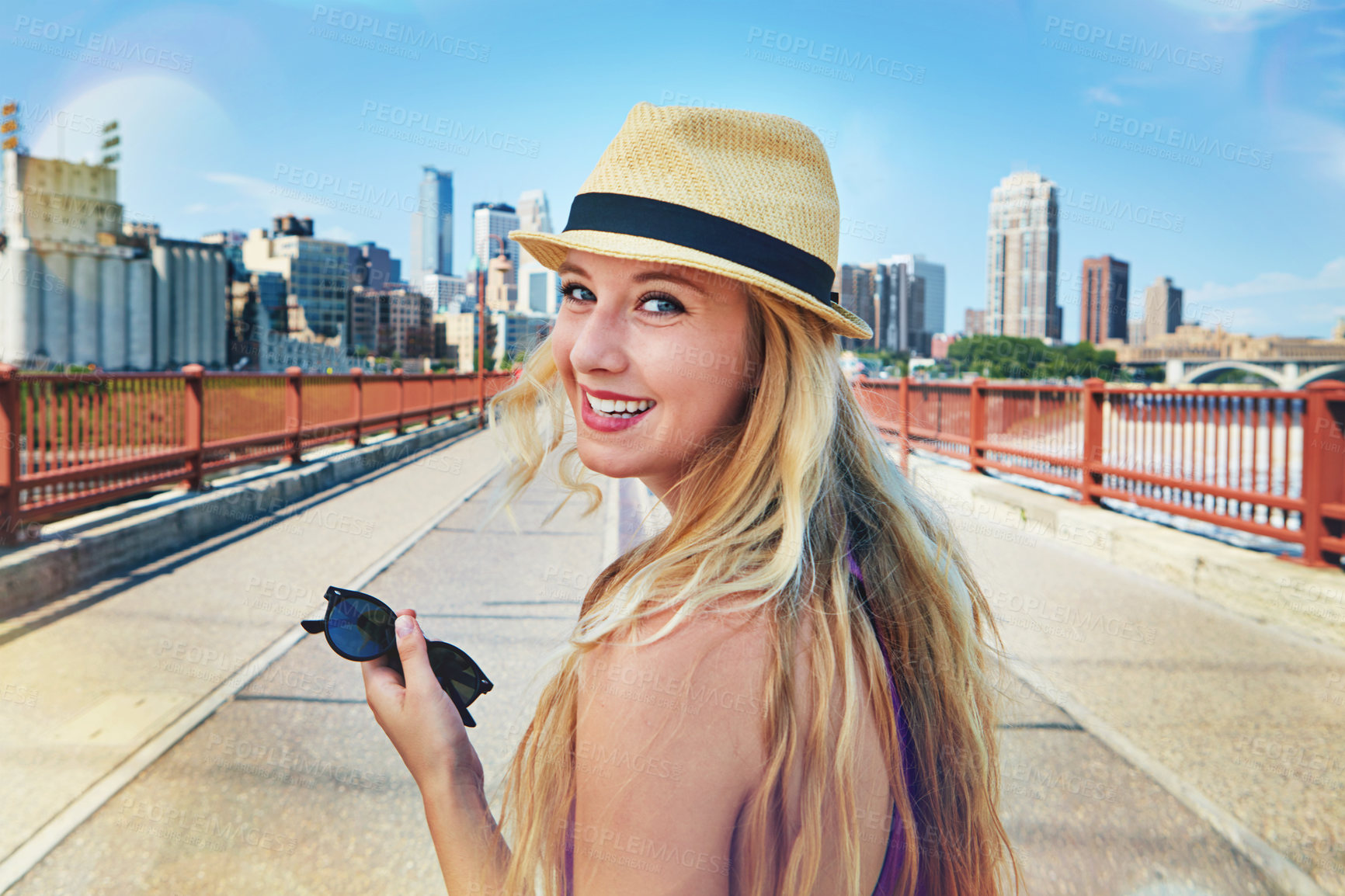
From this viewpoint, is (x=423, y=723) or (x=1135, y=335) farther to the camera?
(x=1135, y=335)

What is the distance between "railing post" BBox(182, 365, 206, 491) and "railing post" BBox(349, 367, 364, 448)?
5.52 meters

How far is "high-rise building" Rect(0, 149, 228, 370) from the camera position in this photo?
87750 mm

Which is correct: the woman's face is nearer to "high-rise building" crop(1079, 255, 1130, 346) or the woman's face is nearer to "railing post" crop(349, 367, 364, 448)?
"railing post" crop(349, 367, 364, 448)

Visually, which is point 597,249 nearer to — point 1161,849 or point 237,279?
point 1161,849

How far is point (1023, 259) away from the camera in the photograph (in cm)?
4731

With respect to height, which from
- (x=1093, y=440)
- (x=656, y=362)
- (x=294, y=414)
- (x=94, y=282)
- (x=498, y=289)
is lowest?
(x=1093, y=440)

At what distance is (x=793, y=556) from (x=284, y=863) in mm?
2486

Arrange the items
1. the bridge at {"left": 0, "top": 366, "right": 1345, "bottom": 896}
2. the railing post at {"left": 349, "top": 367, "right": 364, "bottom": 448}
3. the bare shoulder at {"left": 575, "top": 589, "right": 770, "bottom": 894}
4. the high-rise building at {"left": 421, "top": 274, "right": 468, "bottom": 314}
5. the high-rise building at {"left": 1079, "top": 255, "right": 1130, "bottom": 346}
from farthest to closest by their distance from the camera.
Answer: the high-rise building at {"left": 421, "top": 274, "right": 468, "bottom": 314}
the high-rise building at {"left": 1079, "top": 255, "right": 1130, "bottom": 346}
the railing post at {"left": 349, "top": 367, "right": 364, "bottom": 448}
the bridge at {"left": 0, "top": 366, "right": 1345, "bottom": 896}
the bare shoulder at {"left": 575, "top": 589, "right": 770, "bottom": 894}

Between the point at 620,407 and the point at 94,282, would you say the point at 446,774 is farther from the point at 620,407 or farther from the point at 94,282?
the point at 94,282

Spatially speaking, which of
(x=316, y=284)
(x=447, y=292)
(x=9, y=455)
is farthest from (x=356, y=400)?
(x=316, y=284)

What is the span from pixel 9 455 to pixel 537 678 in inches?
259

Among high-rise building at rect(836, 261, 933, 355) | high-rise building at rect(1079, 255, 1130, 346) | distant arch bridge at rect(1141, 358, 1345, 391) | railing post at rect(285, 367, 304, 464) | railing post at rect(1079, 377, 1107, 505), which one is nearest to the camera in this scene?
high-rise building at rect(836, 261, 933, 355)

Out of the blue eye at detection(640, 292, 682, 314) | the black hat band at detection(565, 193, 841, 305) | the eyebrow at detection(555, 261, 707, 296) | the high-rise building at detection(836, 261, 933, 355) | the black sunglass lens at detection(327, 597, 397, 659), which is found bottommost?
the black sunglass lens at detection(327, 597, 397, 659)

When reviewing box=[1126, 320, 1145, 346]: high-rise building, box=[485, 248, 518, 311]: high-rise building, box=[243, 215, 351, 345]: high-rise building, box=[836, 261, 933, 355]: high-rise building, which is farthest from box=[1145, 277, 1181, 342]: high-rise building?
box=[243, 215, 351, 345]: high-rise building
